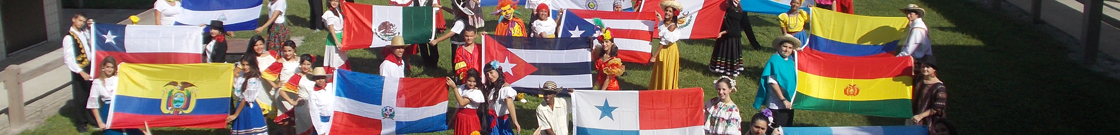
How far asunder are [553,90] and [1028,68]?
24.5ft

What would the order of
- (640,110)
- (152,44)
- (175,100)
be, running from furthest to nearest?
(152,44)
(175,100)
(640,110)

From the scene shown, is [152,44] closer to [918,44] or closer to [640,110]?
[640,110]

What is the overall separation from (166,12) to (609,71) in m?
5.18

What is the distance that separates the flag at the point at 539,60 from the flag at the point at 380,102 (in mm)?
1472

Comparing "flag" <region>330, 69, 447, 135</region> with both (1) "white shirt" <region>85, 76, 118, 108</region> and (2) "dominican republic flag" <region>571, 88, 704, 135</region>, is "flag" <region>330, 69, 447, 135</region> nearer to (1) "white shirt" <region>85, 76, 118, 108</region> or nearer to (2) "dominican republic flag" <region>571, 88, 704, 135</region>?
(2) "dominican republic flag" <region>571, 88, 704, 135</region>

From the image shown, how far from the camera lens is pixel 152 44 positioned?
1009cm

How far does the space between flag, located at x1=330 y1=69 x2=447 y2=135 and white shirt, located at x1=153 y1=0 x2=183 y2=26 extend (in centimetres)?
393

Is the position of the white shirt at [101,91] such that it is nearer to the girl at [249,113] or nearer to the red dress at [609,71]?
the girl at [249,113]

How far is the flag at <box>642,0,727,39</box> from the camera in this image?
12484mm

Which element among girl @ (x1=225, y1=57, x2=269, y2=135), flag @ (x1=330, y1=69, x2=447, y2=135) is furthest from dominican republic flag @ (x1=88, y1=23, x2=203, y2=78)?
flag @ (x1=330, y1=69, x2=447, y2=135)

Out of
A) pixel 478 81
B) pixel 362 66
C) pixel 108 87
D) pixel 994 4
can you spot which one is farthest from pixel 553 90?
pixel 994 4

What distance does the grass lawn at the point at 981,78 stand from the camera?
10664mm

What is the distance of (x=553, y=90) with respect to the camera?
8805 mm

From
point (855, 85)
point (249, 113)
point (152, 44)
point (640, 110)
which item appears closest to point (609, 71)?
point (640, 110)
